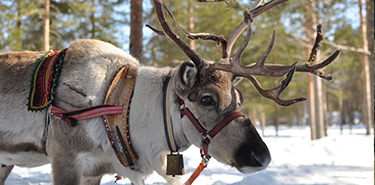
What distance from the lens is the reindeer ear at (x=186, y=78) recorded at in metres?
2.29

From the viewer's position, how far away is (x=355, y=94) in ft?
148

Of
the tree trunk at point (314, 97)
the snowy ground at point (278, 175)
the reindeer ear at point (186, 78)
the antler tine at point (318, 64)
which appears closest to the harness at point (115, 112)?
the reindeer ear at point (186, 78)

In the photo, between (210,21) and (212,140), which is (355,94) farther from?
(212,140)

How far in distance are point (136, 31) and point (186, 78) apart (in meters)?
2.91

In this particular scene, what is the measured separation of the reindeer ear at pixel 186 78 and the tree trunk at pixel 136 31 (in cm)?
265

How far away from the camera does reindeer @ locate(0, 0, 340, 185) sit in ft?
7.36

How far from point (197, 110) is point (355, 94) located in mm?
51491

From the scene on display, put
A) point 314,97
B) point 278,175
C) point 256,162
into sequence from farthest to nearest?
1. point 314,97
2. point 278,175
3. point 256,162

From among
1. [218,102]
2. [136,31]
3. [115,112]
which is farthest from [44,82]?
[136,31]

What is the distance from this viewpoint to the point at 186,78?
230cm

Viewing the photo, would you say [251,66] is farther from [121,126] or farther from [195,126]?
[121,126]

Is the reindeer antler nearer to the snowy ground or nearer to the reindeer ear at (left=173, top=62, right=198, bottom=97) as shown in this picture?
the reindeer ear at (left=173, top=62, right=198, bottom=97)

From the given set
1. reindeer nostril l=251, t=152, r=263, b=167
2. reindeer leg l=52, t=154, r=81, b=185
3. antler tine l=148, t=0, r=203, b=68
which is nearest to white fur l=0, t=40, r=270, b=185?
reindeer leg l=52, t=154, r=81, b=185

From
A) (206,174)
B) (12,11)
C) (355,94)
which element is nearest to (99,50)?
(206,174)
